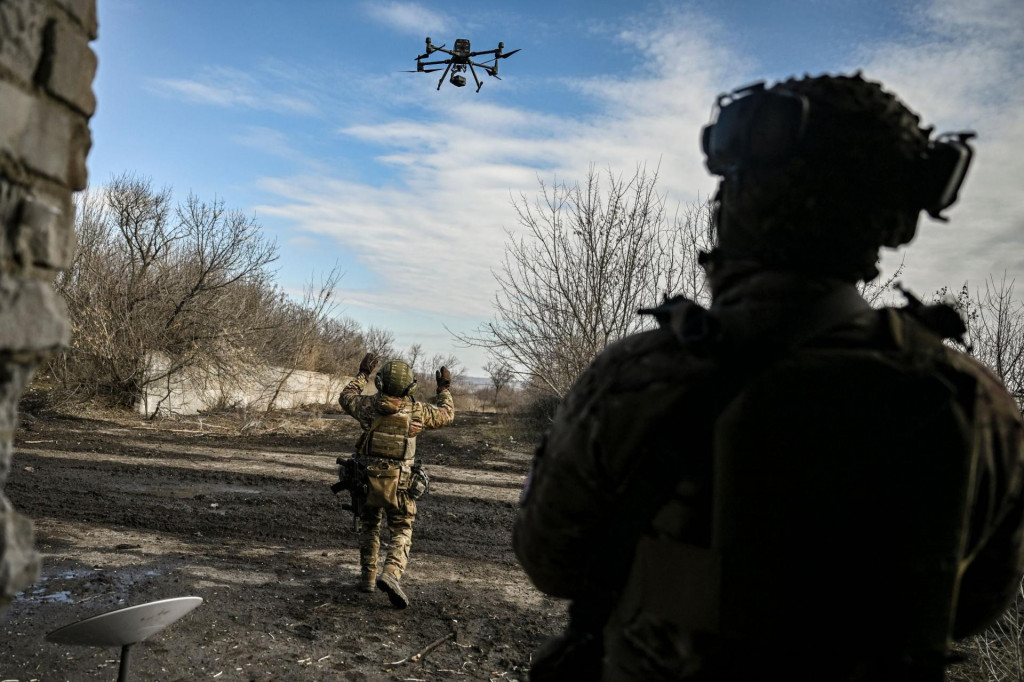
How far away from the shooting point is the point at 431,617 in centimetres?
562

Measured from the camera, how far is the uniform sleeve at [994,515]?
142 centimetres

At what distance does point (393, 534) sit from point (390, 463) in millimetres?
588

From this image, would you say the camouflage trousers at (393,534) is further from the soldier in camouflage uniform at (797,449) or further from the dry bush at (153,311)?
the dry bush at (153,311)

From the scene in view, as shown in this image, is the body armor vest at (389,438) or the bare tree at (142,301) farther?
the bare tree at (142,301)

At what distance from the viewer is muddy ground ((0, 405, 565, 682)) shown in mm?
4594

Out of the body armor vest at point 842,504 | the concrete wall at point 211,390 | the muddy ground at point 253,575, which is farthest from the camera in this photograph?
the concrete wall at point 211,390

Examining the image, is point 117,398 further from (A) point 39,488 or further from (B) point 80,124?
(B) point 80,124

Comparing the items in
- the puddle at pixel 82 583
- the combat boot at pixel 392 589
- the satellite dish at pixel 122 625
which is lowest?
the puddle at pixel 82 583

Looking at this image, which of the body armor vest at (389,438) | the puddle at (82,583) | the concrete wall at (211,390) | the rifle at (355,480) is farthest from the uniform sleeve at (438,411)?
the concrete wall at (211,390)

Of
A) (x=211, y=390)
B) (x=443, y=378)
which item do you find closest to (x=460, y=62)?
(x=443, y=378)

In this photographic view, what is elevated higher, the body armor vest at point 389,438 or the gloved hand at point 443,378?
the gloved hand at point 443,378

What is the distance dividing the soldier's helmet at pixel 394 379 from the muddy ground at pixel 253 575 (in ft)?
5.48

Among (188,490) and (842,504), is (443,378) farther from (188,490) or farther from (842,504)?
(188,490)

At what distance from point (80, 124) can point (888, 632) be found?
1.92 m
